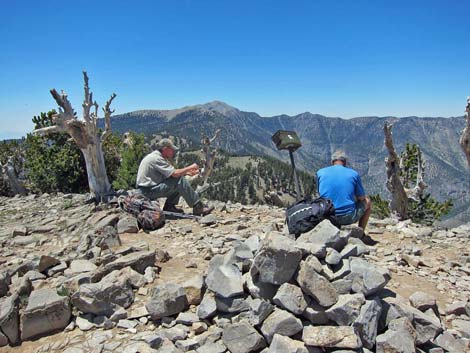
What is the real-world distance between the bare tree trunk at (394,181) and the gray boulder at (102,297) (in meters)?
16.4

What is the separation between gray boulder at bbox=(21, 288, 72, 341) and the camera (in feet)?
18.1

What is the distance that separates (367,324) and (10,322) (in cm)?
534

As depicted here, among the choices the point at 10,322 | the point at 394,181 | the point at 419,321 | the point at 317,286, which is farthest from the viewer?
the point at 394,181

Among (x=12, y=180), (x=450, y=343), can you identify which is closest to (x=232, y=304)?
(x=450, y=343)

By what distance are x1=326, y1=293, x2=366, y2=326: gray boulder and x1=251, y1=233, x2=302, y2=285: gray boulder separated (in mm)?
794

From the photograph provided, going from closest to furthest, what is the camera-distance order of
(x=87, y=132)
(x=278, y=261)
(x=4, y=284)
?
(x=278, y=261), (x=4, y=284), (x=87, y=132)

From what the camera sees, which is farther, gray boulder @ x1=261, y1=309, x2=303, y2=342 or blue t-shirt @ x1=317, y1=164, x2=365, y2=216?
blue t-shirt @ x1=317, y1=164, x2=365, y2=216

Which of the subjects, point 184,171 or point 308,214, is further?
point 184,171

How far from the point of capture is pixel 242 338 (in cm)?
505

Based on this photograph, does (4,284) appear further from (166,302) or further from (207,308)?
(207,308)

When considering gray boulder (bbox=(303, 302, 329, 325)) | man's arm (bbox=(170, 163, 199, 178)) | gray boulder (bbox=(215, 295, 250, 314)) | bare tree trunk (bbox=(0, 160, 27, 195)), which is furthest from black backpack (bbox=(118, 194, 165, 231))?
bare tree trunk (bbox=(0, 160, 27, 195))

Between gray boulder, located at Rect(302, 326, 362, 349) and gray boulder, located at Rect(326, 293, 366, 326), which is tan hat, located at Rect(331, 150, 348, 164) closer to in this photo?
gray boulder, located at Rect(326, 293, 366, 326)

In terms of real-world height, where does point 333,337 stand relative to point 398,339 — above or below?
above

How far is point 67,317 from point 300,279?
381 centimetres
